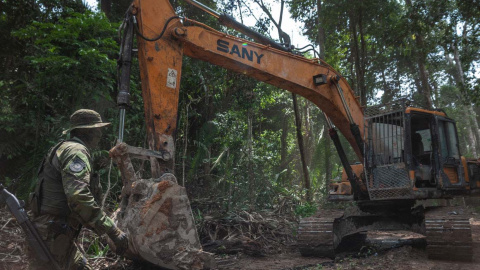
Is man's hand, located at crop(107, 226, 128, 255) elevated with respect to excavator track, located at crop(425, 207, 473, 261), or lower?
elevated

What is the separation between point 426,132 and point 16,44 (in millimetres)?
10073

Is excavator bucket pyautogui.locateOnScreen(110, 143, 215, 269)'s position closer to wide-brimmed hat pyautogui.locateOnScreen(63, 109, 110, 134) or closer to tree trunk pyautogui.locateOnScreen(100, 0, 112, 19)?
wide-brimmed hat pyautogui.locateOnScreen(63, 109, 110, 134)

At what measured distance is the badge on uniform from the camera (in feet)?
9.86

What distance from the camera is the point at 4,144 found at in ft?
26.0

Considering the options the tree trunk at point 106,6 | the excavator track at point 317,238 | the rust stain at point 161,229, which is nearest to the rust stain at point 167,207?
the rust stain at point 161,229

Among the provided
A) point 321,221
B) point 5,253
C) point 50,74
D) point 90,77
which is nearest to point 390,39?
point 321,221

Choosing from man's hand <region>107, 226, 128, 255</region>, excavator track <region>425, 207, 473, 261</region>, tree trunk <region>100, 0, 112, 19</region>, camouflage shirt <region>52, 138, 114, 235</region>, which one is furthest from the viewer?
tree trunk <region>100, 0, 112, 19</region>

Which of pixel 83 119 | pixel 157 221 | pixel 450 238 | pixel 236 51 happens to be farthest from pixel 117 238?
pixel 450 238

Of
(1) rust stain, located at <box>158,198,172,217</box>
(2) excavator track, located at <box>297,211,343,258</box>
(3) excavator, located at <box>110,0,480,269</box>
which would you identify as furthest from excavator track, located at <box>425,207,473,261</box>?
(1) rust stain, located at <box>158,198,172,217</box>

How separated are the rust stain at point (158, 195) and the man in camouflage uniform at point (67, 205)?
652mm

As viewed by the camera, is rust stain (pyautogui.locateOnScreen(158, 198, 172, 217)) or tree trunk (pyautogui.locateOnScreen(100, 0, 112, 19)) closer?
rust stain (pyautogui.locateOnScreen(158, 198, 172, 217))

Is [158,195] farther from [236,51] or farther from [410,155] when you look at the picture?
[410,155]

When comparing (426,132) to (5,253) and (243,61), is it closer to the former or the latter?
(243,61)

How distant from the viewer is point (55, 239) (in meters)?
3.12
